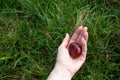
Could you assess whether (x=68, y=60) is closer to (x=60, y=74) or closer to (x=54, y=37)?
(x=60, y=74)

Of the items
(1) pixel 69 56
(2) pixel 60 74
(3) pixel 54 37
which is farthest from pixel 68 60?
(3) pixel 54 37

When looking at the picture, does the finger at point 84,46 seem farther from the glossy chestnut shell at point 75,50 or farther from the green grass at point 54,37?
the green grass at point 54,37

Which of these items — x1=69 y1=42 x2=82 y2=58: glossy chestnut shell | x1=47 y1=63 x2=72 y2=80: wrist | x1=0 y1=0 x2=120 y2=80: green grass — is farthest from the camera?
x1=0 y1=0 x2=120 y2=80: green grass

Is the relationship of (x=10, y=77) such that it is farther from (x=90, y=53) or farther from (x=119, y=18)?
(x=119, y=18)

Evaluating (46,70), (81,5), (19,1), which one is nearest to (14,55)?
(46,70)

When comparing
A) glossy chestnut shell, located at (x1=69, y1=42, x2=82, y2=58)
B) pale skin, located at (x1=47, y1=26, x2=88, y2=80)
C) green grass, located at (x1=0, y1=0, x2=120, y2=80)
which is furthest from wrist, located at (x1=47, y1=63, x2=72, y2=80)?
green grass, located at (x1=0, y1=0, x2=120, y2=80)

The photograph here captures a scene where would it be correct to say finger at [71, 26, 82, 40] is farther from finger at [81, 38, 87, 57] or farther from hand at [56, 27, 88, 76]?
finger at [81, 38, 87, 57]
